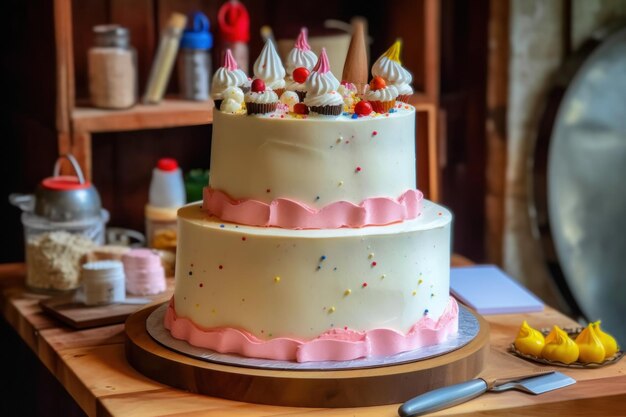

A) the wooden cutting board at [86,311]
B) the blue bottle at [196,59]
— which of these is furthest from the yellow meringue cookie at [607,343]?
the blue bottle at [196,59]

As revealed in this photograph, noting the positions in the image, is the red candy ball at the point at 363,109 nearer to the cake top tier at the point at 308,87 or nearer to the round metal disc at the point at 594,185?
the cake top tier at the point at 308,87

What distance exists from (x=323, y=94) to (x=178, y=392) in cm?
47

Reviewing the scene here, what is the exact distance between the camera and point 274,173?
158 cm

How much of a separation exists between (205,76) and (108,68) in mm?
247

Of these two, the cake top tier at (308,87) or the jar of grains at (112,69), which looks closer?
the cake top tier at (308,87)

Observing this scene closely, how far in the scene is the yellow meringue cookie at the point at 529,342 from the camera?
1691 millimetres

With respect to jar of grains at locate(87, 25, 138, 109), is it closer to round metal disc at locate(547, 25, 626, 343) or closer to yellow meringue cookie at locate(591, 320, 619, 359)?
round metal disc at locate(547, 25, 626, 343)

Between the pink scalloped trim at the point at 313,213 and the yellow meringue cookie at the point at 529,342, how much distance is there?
0.29 m

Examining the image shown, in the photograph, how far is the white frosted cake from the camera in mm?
1550

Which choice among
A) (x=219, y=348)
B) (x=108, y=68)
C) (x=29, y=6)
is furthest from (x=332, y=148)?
(x=29, y=6)

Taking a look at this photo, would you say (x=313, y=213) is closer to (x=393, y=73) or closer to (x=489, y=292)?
(x=393, y=73)

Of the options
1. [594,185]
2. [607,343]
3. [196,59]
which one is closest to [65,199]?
[196,59]

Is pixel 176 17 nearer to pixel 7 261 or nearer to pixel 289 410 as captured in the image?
pixel 7 261

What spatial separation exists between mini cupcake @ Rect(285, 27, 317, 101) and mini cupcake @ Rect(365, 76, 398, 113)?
0.11 metres
